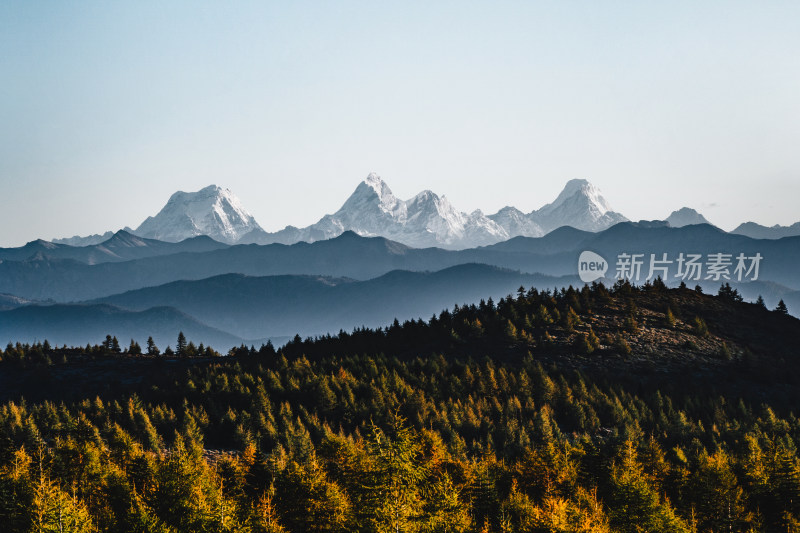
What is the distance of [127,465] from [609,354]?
131 m

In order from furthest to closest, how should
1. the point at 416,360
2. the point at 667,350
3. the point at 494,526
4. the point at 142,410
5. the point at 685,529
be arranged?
the point at 667,350 → the point at 416,360 → the point at 142,410 → the point at 494,526 → the point at 685,529

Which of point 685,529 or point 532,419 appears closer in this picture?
point 685,529

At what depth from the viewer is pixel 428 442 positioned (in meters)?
93.9

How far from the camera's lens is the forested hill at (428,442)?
5509 cm

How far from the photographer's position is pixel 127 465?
303 ft

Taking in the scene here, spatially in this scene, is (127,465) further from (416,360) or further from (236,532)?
(416,360)

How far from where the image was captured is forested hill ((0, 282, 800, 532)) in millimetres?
55094

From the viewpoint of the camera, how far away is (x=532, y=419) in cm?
13900

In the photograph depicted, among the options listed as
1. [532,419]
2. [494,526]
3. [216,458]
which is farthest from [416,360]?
[494,526]

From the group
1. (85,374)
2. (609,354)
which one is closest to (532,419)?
(609,354)

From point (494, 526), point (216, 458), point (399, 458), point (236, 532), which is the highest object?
point (399, 458)

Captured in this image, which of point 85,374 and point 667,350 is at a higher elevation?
point 667,350

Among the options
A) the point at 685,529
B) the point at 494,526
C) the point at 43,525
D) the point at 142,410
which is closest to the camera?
the point at 43,525

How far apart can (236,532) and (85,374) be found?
→ 165m
